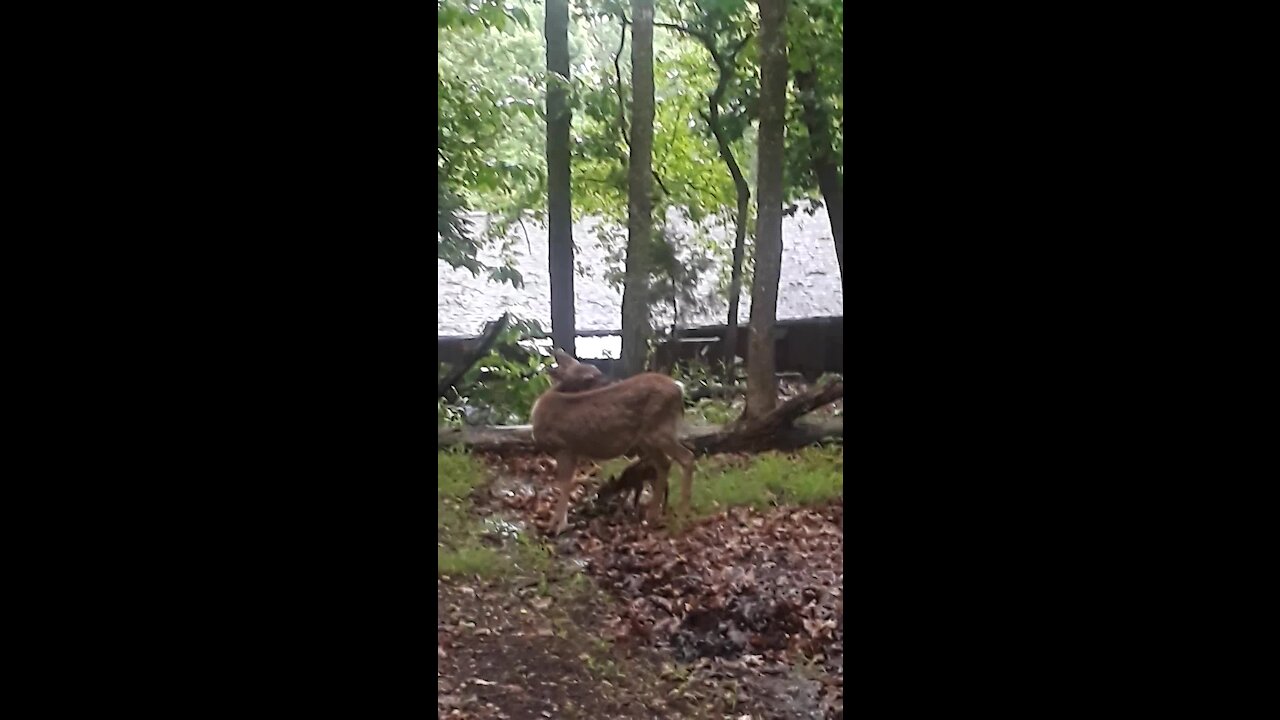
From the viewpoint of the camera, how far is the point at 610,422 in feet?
4.61

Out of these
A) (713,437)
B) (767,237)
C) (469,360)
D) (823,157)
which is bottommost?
(713,437)

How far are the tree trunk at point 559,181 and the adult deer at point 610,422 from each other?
61 mm

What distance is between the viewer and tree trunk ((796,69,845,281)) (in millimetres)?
1436

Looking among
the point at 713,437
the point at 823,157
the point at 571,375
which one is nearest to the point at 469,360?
the point at 571,375

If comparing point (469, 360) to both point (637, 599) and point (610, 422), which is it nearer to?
point (610, 422)

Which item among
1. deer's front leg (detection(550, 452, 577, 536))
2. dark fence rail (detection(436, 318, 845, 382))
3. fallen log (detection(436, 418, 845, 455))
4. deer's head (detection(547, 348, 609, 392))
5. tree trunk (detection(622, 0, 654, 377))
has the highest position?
tree trunk (detection(622, 0, 654, 377))

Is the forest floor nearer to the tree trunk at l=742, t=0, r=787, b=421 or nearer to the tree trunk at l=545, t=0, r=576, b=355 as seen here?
the tree trunk at l=742, t=0, r=787, b=421

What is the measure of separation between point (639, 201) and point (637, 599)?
0.57 meters

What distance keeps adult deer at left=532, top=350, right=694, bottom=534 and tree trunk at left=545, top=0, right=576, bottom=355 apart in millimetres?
61

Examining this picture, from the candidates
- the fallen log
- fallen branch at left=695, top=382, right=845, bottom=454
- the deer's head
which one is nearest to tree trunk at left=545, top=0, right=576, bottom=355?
the deer's head
